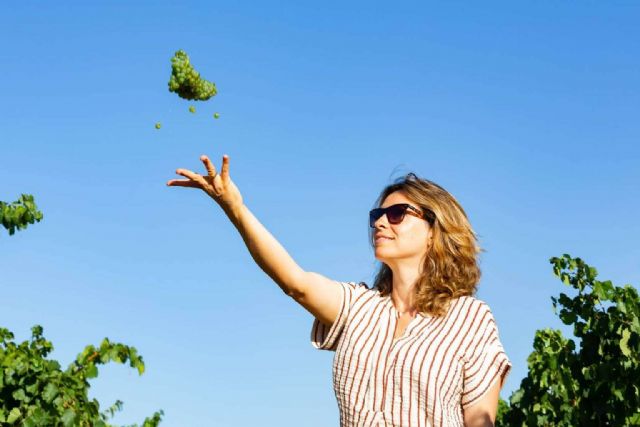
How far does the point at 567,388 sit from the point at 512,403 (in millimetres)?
986

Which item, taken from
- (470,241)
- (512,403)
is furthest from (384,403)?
(512,403)

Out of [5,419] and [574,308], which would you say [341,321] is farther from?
[574,308]

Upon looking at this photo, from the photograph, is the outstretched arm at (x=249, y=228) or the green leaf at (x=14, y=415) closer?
the outstretched arm at (x=249, y=228)

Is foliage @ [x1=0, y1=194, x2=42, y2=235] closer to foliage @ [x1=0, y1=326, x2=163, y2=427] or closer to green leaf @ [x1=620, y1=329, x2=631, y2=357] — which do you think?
foliage @ [x1=0, y1=326, x2=163, y2=427]

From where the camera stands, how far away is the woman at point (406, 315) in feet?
11.5

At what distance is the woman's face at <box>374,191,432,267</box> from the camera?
12.8 ft

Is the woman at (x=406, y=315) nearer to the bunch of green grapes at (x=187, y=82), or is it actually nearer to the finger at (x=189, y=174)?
the finger at (x=189, y=174)

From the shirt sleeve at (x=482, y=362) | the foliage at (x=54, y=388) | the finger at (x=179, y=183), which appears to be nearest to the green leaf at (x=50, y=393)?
the foliage at (x=54, y=388)

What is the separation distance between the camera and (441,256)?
12.9 feet

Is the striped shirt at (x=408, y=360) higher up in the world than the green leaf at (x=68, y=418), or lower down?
lower down

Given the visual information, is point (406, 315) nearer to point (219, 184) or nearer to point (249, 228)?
point (249, 228)

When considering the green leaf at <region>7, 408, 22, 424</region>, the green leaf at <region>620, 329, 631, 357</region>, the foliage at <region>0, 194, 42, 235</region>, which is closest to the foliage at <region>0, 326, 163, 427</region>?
the green leaf at <region>7, 408, 22, 424</region>

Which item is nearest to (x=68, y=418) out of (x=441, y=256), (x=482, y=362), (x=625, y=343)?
(x=441, y=256)

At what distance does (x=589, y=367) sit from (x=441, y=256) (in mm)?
5410
